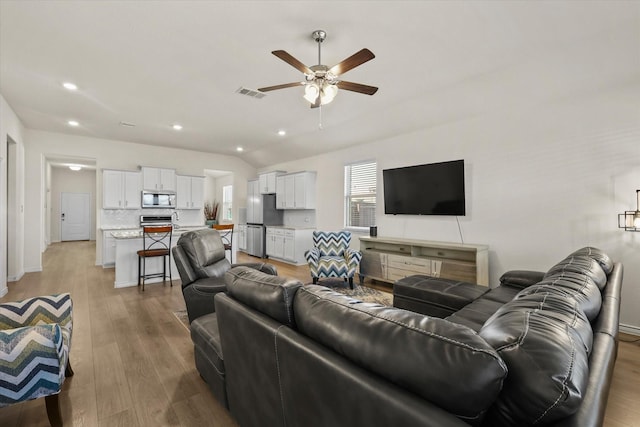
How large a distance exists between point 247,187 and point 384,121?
4.95 metres

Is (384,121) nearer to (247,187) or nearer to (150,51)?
(150,51)

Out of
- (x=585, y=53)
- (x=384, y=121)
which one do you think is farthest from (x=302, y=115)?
(x=585, y=53)

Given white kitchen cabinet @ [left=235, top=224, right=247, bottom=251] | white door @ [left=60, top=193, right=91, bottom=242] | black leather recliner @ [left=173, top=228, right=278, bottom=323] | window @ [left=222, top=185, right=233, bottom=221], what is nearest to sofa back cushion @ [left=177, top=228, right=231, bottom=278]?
black leather recliner @ [left=173, top=228, right=278, bottom=323]

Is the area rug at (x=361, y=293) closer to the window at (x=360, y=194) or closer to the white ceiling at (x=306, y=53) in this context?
the window at (x=360, y=194)

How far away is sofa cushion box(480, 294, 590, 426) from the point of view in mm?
674

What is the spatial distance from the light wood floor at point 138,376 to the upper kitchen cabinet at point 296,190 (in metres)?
3.54

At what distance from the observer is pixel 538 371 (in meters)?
0.71

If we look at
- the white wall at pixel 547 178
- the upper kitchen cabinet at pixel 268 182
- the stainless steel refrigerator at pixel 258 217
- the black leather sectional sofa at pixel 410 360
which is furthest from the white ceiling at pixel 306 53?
the stainless steel refrigerator at pixel 258 217

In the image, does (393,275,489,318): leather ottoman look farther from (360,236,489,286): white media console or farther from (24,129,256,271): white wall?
(24,129,256,271): white wall

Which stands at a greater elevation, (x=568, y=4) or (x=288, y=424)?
(x=568, y=4)

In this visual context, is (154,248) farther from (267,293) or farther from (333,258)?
(267,293)

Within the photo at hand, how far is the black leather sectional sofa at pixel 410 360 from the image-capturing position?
2.33 ft

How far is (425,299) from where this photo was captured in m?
2.91

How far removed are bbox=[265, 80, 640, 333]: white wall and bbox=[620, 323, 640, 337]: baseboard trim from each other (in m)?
0.03
